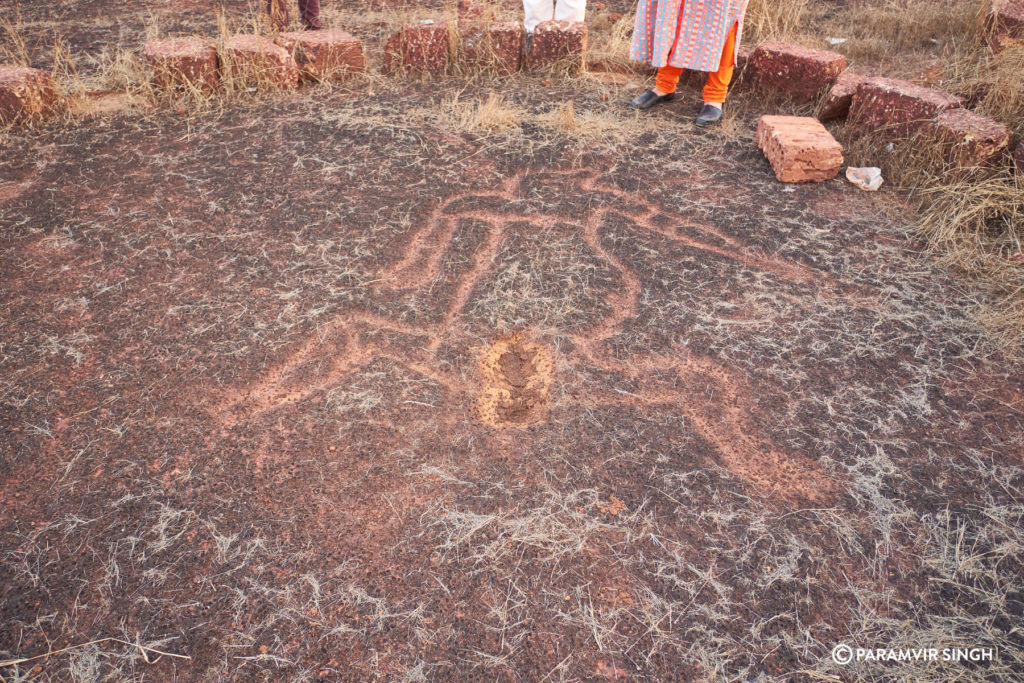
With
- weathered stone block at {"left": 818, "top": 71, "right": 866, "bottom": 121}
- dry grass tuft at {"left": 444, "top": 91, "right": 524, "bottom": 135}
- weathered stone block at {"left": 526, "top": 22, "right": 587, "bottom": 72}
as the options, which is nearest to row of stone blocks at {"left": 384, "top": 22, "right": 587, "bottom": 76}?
weathered stone block at {"left": 526, "top": 22, "right": 587, "bottom": 72}

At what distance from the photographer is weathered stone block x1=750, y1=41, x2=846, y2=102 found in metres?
3.93

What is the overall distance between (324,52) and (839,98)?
3.00 m

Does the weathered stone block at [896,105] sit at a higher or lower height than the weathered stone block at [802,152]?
higher

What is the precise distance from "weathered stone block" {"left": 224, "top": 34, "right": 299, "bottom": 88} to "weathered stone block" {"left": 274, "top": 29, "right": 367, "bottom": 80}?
11 centimetres

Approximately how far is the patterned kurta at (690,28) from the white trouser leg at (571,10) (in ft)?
3.02

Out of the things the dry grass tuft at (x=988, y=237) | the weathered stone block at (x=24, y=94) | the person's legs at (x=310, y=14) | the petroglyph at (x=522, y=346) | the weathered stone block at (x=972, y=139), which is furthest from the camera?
the person's legs at (x=310, y=14)

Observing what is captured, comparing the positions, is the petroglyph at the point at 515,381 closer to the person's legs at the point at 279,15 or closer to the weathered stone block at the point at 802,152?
the weathered stone block at the point at 802,152

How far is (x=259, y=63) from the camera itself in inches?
157

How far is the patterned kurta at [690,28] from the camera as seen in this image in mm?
3613

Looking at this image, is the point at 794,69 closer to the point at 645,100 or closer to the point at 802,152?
the point at 645,100

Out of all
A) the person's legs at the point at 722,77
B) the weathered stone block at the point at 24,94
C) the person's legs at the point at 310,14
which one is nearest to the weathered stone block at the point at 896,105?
the person's legs at the point at 722,77

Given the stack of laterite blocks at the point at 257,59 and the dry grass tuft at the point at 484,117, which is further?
the stack of laterite blocks at the point at 257,59

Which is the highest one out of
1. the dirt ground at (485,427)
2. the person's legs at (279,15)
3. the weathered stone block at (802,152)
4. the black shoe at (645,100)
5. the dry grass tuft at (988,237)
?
the person's legs at (279,15)

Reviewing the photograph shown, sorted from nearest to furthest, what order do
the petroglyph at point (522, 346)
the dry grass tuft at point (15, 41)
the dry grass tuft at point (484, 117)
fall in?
the petroglyph at point (522, 346)
the dry grass tuft at point (484, 117)
the dry grass tuft at point (15, 41)
